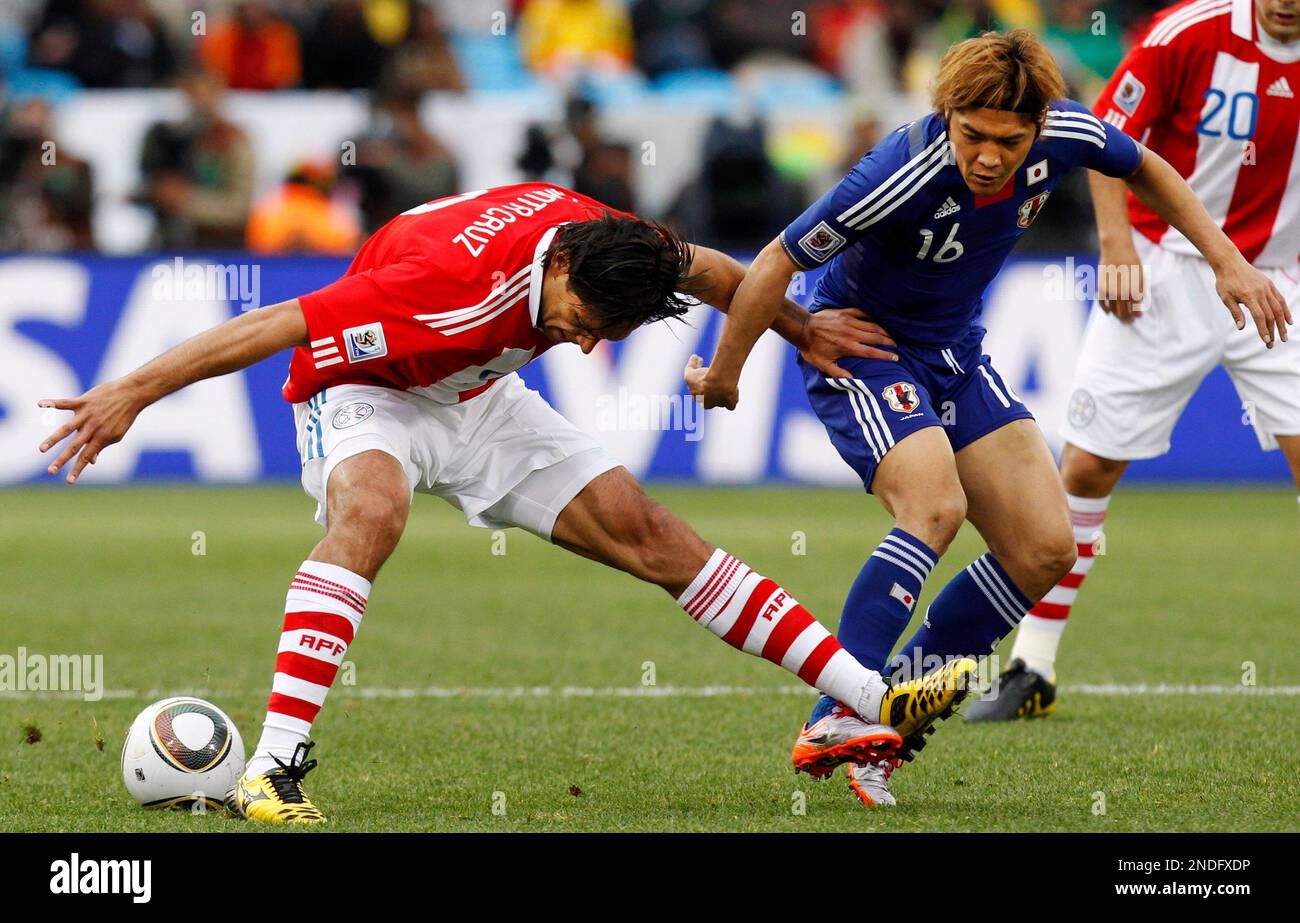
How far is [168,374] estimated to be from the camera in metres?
4.80

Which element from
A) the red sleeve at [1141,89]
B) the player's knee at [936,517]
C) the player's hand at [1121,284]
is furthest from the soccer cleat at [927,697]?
the red sleeve at [1141,89]

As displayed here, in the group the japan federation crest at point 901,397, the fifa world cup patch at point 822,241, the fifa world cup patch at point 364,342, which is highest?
the fifa world cup patch at point 822,241

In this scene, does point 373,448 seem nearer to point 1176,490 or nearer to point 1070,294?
point 1070,294

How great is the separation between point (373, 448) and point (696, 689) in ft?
8.38

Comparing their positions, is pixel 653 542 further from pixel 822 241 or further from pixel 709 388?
pixel 822 241

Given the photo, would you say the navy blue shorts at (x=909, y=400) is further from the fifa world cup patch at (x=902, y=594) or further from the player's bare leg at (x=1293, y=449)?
the player's bare leg at (x=1293, y=449)

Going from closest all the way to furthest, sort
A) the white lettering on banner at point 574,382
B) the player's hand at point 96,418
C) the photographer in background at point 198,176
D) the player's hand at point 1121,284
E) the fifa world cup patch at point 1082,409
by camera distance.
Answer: the player's hand at point 96,418, the player's hand at point 1121,284, the fifa world cup patch at point 1082,409, the white lettering on banner at point 574,382, the photographer in background at point 198,176

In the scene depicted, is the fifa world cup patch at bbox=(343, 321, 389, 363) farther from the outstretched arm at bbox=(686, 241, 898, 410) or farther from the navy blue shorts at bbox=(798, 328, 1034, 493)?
the navy blue shorts at bbox=(798, 328, 1034, 493)

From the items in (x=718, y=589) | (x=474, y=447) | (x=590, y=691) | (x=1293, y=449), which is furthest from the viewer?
(x=590, y=691)

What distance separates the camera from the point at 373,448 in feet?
17.1

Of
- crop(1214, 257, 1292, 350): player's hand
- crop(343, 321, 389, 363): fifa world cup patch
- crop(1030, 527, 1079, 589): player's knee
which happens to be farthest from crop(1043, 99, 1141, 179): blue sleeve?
crop(343, 321, 389, 363): fifa world cup patch

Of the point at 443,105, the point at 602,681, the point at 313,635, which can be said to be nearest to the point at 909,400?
the point at 313,635

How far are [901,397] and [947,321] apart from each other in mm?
349

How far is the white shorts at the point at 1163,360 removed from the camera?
22.1 feet
